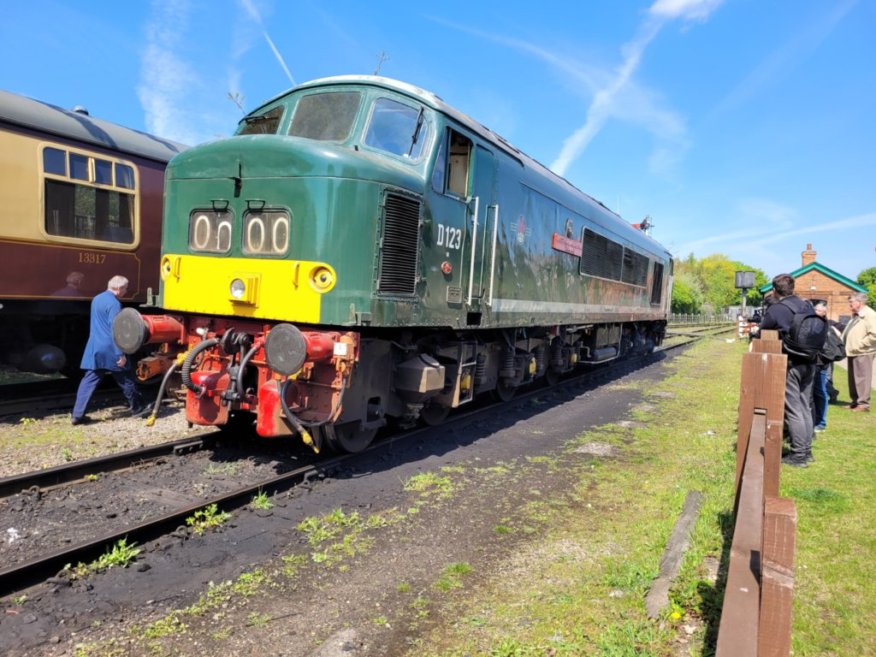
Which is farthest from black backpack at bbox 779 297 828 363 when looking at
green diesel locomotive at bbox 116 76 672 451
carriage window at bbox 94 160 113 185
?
carriage window at bbox 94 160 113 185

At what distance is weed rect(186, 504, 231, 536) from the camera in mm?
4488

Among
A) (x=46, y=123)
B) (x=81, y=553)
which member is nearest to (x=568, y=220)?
(x=46, y=123)

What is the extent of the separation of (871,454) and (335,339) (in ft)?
20.9

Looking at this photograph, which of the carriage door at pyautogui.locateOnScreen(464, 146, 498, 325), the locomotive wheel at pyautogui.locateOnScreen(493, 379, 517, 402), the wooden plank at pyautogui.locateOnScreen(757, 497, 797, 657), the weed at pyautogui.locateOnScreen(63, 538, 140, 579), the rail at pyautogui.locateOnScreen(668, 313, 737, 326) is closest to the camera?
the wooden plank at pyautogui.locateOnScreen(757, 497, 797, 657)

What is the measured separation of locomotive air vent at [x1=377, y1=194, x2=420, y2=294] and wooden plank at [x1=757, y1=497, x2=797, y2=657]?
4051 millimetres

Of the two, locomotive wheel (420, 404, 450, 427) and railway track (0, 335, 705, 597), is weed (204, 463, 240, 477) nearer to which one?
railway track (0, 335, 705, 597)

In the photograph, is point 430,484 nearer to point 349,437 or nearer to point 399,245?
point 349,437

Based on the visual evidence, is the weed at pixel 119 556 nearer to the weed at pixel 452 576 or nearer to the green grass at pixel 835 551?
the weed at pixel 452 576

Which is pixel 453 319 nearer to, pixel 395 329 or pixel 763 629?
pixel 395 329

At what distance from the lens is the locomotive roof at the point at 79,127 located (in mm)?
7680

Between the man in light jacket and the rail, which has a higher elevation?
the man in light jacket

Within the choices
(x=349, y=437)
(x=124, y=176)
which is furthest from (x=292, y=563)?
(x=124, y=176)

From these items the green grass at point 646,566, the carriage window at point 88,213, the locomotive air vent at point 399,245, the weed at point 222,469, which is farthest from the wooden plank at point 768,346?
the carriage window at point 88,213

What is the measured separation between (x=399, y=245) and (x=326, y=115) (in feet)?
5.67
